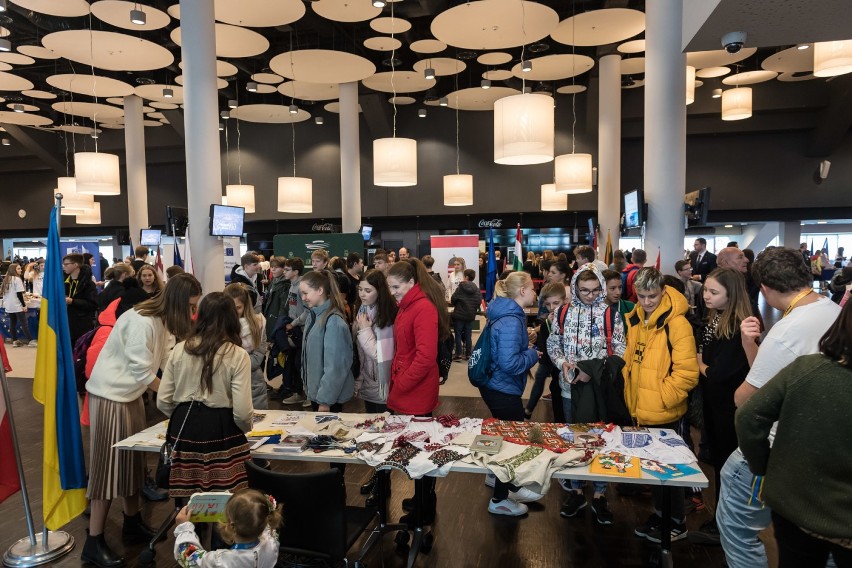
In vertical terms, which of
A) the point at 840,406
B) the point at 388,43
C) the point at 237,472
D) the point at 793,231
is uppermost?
the point at 388,43

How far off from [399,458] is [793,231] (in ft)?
54.3

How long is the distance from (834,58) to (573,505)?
507 cm

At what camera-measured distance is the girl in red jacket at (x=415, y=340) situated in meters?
3.44

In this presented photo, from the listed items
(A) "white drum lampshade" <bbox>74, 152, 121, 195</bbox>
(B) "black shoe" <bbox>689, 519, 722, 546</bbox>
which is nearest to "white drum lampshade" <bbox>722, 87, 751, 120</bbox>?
(B) "black shoe" <bbox>689, 519, 722, 546</bbox>

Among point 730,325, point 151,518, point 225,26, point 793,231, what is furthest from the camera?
point 793,231

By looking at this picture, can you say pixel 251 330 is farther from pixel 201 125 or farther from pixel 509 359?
pixel 201 125

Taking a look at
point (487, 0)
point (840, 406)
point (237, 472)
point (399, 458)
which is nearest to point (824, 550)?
point (840, 406)

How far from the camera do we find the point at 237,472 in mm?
2705

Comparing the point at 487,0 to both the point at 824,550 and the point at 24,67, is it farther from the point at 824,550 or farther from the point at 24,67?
the point at 24,67

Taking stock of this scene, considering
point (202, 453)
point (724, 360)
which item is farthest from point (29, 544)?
point (724, 360)

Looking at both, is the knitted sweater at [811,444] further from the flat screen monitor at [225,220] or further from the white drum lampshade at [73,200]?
the white drum lampshade at [73,200]

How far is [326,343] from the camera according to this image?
12.2 feet

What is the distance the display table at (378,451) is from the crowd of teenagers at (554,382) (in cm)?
A: 18

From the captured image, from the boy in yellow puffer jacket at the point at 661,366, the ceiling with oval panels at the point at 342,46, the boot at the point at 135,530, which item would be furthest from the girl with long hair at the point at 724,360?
the ceiling with oval panels at the point at 342,46
